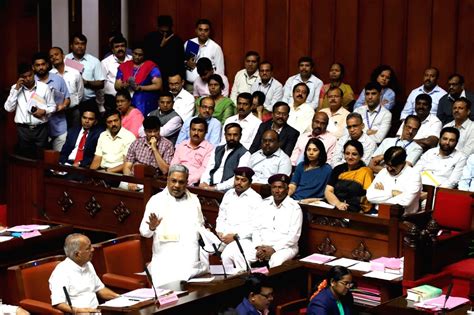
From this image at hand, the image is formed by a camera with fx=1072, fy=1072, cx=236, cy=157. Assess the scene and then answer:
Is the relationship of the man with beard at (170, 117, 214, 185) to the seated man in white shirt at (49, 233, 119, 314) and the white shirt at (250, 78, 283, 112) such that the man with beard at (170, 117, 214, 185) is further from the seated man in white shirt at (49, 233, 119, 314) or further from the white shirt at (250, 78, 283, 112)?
the seated man in white shirt at (49, 233, 119, 314)

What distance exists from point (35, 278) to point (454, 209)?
362 centimetres

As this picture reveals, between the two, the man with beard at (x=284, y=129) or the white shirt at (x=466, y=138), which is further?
the man with beard at (x=284, y=129)

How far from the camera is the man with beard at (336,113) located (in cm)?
1113

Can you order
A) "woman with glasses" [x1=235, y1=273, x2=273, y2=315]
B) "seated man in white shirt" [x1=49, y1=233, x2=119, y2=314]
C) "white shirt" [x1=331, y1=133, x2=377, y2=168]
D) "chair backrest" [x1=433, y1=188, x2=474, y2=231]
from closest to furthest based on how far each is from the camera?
"woman with glasses" [x1=235, y1=273, x2=273, y2=315] → "seated man in white shirt" [x1=49, y1=233, x2=119, y2=314] → "chair backrest" [x1=433, y1=188, x2=474, y2=231] → "white shirt" [x1=331, y1=133, x2=377, y2=168]

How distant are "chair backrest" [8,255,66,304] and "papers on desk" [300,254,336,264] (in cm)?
207

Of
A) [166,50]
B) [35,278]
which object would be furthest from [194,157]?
[35,278]

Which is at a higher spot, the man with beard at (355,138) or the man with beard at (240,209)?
the man with beard at (355,138)

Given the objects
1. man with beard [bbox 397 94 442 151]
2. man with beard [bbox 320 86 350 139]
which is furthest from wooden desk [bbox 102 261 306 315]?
man with beard [bbox 320 86 350 139]

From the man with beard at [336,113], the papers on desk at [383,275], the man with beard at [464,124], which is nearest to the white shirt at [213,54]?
the man with beard at [336,113]

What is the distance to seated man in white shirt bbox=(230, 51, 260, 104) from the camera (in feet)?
40.9

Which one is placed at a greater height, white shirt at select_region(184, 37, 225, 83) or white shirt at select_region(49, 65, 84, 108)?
white shirt at select_region(184, 37, 225, 83)

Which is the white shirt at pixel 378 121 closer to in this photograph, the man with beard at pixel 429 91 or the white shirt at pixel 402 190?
the man with beard at pixel 429 91

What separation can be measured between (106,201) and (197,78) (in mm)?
2379

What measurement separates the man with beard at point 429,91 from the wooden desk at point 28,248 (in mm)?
3886
